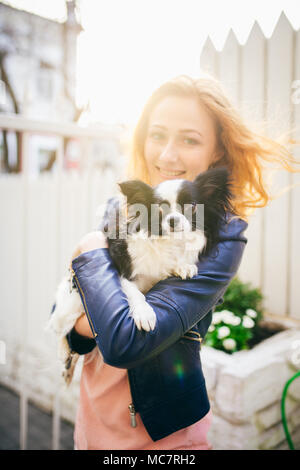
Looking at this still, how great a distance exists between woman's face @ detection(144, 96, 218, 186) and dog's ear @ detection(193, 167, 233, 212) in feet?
0.65

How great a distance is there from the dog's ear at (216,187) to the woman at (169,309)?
0.08 metres

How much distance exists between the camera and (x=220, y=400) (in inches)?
82.6

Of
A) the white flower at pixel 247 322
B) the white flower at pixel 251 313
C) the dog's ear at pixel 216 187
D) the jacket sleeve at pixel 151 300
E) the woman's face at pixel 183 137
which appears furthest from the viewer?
the white flower at pixel 251 313

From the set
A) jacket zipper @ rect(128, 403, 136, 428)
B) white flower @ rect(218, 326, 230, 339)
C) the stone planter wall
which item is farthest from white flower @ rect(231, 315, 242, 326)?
jacket zipper @ rect(128, 403, 136, 428)

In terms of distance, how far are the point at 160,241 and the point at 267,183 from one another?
65cm

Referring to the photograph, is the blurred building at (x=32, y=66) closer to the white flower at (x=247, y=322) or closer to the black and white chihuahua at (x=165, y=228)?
the black and white chihuahua at (x=165, y=228)

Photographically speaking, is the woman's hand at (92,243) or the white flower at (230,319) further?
the white flower at (230,319)

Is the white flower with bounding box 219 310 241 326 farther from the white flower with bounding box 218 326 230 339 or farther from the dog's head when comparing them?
the dog's head

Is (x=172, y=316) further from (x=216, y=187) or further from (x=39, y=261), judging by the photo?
(x=39, y=261)

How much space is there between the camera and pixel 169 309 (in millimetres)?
1080

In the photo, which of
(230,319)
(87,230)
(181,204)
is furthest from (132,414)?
(87,230)

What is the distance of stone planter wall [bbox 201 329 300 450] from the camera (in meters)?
2.04

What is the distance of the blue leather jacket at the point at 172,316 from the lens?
43.3 inches

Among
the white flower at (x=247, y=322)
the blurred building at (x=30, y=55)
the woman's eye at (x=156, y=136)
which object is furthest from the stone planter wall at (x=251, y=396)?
the blurred building at (x=30, y=55)
